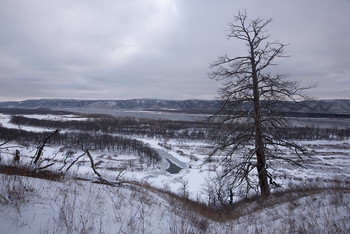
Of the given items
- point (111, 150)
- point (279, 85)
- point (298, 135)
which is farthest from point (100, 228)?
point (298, 135)

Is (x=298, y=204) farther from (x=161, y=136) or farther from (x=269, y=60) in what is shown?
(x=161, y=136)

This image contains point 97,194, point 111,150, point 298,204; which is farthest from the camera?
point 111,150

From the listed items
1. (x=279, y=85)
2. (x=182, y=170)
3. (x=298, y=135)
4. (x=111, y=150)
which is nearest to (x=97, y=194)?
(x=279, y=85)

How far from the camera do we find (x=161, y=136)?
7006 cm

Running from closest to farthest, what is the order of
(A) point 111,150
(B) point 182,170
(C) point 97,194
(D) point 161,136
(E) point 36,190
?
(E) point 36,190, (C) point 97,194, (B) point 182,170, (A) point 111,150, (D) point 161,136

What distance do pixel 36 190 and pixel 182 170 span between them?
31.2 metres

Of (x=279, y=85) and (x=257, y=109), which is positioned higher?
(x=279, y=85)

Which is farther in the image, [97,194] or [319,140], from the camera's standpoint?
[319,140]

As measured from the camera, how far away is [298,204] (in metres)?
4.62

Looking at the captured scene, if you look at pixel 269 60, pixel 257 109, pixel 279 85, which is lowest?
pixel 257 109

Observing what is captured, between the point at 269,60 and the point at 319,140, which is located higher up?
the point at 269,60

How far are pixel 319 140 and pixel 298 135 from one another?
6.85 m

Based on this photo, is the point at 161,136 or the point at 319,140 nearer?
the point at 319,140

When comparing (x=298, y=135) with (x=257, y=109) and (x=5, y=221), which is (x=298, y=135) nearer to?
(x=257, y=109)
